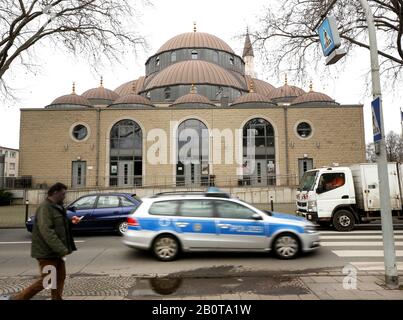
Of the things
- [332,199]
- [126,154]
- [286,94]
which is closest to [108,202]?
[332,199]

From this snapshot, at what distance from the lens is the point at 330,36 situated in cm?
671

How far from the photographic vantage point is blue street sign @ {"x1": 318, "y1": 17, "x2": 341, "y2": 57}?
656 cm

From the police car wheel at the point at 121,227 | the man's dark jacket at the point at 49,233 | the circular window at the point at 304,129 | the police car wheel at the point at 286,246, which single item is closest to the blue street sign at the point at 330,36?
the police car wheel at the point at 286,246

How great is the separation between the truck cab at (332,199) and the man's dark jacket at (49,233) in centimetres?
1011

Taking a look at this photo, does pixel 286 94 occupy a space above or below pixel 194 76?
below

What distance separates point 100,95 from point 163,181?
73.7 feet

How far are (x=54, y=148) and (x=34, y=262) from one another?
27.4 meters

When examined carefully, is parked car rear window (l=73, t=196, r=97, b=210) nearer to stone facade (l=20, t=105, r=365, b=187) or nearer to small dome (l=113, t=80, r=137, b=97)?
stone facade (l=20, t=105, r=365, b=187)

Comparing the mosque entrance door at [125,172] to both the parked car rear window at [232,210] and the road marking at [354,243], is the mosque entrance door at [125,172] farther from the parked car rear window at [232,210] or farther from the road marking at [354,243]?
the parked car rear window at [232,210]

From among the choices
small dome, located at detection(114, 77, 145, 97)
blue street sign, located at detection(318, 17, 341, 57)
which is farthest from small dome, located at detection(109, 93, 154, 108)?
blue street sign, located at detection(318, 17, 341, 57)

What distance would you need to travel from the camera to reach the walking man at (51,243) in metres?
4.69

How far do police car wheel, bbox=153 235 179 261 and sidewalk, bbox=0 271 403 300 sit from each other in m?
1.46

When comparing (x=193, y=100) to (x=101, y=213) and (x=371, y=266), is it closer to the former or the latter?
(x=101, y=213)
